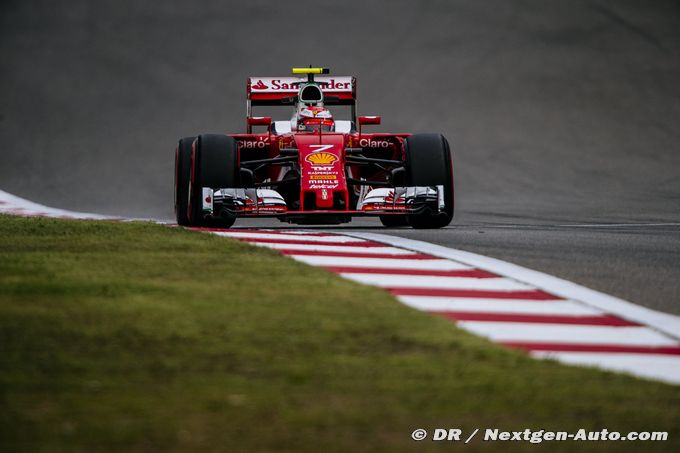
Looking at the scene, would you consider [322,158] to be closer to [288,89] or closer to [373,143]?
[373,143]

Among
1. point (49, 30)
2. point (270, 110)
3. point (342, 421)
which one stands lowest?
point (342, 421)

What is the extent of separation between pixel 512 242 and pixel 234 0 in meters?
17.0

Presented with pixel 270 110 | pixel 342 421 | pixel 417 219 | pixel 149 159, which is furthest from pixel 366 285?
pixel 270 110

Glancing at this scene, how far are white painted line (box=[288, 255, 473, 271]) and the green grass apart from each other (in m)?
1.10

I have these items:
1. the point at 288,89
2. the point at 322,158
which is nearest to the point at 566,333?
the point at 322,158

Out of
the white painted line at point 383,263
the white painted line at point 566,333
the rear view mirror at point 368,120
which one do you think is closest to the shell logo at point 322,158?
the rear view mirror at point 368,120

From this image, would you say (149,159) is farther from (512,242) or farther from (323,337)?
(323,337)

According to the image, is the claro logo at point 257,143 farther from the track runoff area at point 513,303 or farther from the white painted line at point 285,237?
the track runoff area at point 513,303

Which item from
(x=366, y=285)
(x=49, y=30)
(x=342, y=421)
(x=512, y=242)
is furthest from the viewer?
(x=49, y=30)

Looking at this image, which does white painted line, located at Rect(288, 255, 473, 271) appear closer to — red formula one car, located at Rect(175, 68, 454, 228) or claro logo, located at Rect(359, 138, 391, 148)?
red formula one car, located at Rect(175, 68, 454, 228)

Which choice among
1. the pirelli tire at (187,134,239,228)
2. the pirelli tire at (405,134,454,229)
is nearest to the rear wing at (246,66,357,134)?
the pirelli tire at (405,134,454,229)

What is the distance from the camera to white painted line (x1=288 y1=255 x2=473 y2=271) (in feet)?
26.2

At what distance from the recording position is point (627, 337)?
19.1ft

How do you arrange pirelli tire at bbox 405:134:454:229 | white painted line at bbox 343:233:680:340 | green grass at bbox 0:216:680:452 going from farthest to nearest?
pirelli tire at bbox 405:134:454:229
white painted line at bbox 343:233:680:340
green grass at bbox 0:216:680:452
